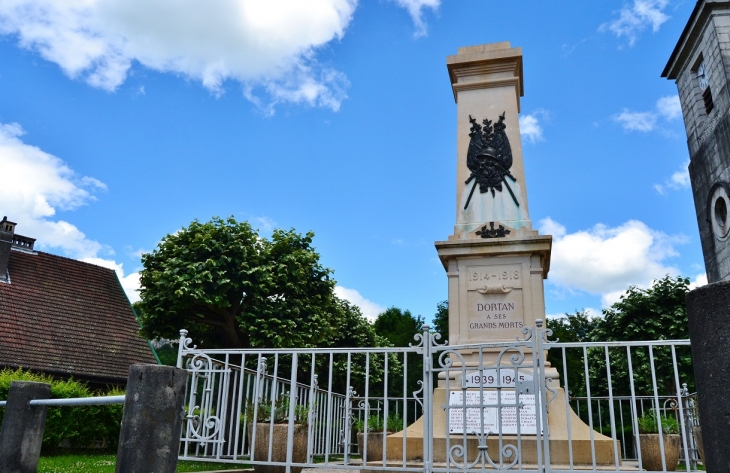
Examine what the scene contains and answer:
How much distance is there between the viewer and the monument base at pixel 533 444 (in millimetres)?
7094

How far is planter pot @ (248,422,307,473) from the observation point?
6.21m

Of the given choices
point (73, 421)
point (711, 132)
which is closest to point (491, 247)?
point (73, 421)

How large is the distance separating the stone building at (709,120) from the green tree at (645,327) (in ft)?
6.26

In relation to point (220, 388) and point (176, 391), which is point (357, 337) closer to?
point (220, 388)

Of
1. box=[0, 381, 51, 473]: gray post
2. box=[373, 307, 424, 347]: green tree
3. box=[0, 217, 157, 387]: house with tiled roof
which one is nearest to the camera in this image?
box=[0, 381, 51, 473]: gray post

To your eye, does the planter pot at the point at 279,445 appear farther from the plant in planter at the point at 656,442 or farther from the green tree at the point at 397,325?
the green tree at the point at 397,325

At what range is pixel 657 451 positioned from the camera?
732cm

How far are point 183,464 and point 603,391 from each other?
2034 cm

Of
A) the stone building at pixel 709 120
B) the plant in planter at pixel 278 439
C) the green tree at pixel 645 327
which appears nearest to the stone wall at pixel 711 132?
the stone building at pixel 709 120

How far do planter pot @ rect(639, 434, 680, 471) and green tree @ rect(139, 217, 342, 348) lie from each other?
1170 centimetres

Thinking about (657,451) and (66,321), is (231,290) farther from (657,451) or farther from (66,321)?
(657,451)

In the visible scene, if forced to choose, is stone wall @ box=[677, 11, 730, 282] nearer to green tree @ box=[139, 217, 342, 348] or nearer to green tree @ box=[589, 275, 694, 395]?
green tree @ box=[589, 275, 694, 395]

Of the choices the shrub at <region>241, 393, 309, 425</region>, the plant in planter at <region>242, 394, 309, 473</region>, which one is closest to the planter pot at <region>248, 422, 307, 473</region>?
the plant in planter at <region>242, 394, 309, 473</region>

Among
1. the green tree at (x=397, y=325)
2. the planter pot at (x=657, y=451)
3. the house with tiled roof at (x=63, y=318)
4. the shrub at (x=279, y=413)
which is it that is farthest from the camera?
the green tree at (x=397, y=325)
